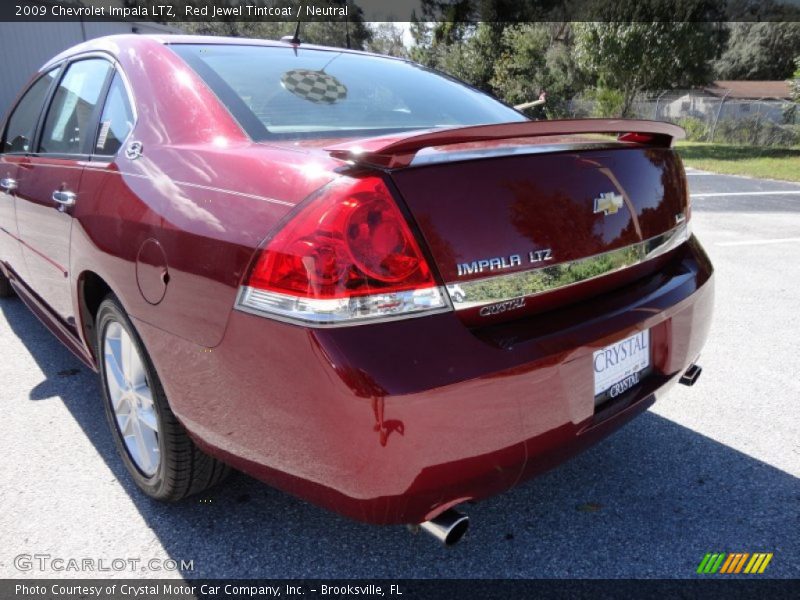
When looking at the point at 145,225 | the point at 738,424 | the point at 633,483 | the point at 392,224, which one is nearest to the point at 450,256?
the point at 392,224

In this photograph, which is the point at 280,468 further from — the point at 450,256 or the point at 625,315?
the point at 625,315

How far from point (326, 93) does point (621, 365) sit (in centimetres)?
139

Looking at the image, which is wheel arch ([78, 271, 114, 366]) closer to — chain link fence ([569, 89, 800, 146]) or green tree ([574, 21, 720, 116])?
chain link fence ([569, 89, 800, 146])

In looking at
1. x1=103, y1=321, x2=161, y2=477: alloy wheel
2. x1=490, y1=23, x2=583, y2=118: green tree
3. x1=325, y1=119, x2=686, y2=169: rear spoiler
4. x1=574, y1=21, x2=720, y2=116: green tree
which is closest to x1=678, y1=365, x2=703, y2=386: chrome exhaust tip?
x1=325, y1=119, x2=686, y2=169: rear spoiler

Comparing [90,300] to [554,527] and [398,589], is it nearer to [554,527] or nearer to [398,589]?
[398,589]

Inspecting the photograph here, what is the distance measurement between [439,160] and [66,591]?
1634mm

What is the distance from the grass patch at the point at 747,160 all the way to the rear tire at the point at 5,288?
14809 millimetres

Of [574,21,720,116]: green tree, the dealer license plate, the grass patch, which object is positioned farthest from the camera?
[574,21,720,116]: green tree

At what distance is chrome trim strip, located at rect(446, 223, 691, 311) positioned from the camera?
146 cm

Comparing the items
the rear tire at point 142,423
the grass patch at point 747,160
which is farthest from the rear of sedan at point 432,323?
the grass patch at point 747,160

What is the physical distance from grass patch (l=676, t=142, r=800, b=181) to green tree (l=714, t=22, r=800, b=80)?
28.1 meters

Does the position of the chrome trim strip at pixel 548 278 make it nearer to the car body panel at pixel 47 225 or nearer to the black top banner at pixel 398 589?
the black top banner at pixel 398 589

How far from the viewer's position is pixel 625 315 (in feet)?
5.83

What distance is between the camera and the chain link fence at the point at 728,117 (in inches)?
914
